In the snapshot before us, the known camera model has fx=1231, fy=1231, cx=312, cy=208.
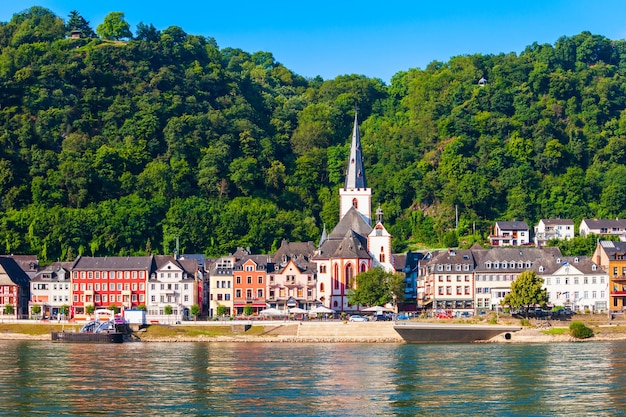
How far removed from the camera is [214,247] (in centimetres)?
12731

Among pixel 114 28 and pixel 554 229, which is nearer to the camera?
pixel 554 229

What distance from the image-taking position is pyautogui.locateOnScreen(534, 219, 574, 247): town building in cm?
13325

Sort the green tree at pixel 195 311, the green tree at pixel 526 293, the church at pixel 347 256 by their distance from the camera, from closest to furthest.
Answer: the green tree at pixel 526 293
the green tree at pixel 195 311
the church at pixel 347 256

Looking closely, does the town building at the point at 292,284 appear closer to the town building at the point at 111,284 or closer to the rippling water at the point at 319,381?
the town building at the point at 111,284

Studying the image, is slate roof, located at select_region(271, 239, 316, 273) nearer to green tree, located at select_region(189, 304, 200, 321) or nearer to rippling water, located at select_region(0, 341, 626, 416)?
green tree, located at select_region(189, 304, 200, 321)

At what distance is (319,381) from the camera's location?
56.9 m

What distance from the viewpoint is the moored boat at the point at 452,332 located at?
84.6 m

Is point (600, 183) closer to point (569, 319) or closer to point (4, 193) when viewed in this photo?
point (569, 319)

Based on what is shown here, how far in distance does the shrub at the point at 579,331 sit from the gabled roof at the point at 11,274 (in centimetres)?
4972

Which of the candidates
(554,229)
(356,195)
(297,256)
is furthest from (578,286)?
(554,229)

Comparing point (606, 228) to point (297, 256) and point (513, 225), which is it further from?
point (297, 256)

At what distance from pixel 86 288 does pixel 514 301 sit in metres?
39.1

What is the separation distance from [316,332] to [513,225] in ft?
164

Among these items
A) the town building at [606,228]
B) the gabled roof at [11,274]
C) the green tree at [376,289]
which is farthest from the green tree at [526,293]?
the gabled roof at [11,274]
